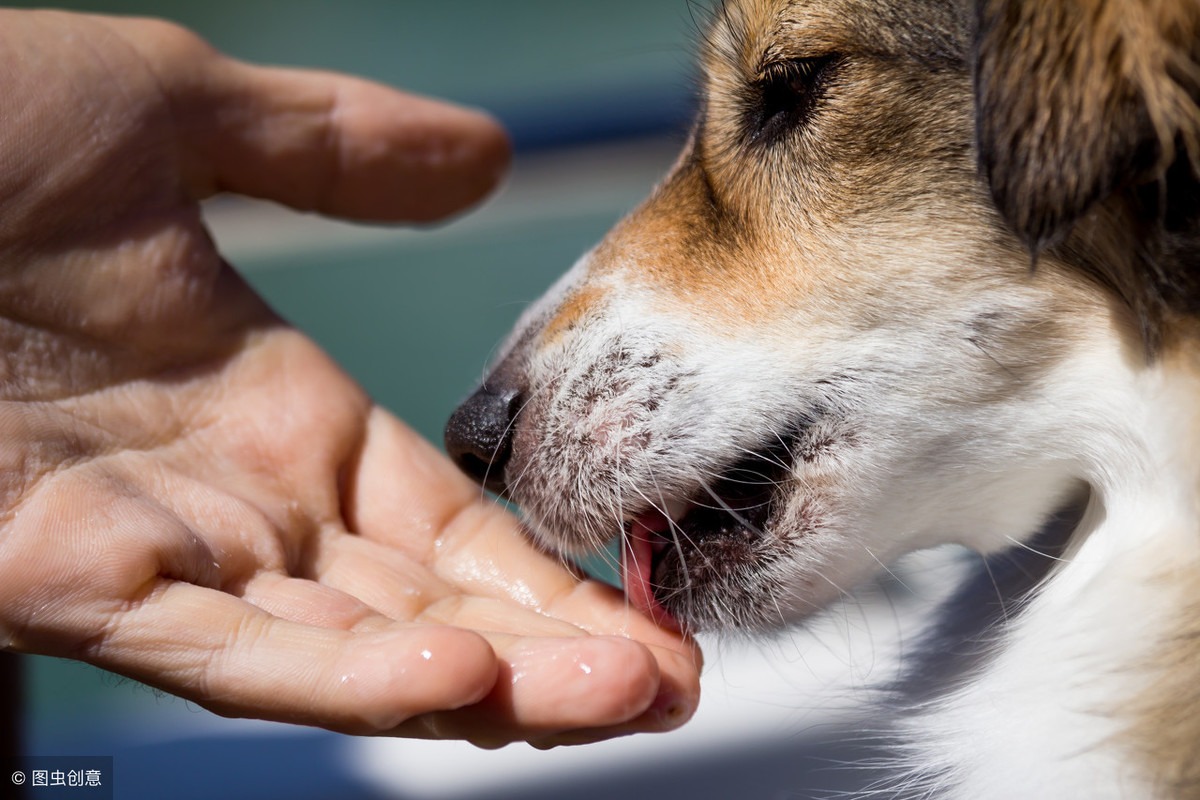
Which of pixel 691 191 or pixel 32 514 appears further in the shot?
pixel 691 191

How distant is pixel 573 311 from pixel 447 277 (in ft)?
9.40

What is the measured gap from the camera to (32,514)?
1299 millimetres

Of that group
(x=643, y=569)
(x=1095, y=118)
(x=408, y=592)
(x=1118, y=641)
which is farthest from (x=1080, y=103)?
(x=408, y=592)

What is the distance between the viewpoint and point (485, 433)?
1469mm

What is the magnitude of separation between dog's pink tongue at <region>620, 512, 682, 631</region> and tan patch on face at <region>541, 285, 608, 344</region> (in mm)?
292

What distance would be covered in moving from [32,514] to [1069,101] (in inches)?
51.8

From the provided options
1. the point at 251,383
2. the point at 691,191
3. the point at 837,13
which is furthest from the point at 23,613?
the point at 837,13

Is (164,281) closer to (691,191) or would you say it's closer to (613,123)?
(691,191)

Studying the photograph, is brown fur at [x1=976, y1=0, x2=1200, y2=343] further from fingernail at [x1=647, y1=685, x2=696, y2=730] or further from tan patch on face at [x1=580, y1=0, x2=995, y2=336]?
fingernail at [x1=647, y1=685, x2=696, y2=730]

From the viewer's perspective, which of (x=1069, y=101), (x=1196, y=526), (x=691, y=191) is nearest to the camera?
(x=1069, y=101)

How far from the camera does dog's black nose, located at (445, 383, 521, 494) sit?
1.46 meters

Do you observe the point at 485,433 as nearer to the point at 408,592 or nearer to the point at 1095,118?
the point at 408,592

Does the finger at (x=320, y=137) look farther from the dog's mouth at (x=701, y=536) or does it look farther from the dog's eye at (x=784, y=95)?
the dog's mouth at (x=701, y=536)

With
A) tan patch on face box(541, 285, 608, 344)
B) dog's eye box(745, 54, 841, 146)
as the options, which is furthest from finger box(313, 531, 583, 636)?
dog's eye box(745, 54, 841, 146)
